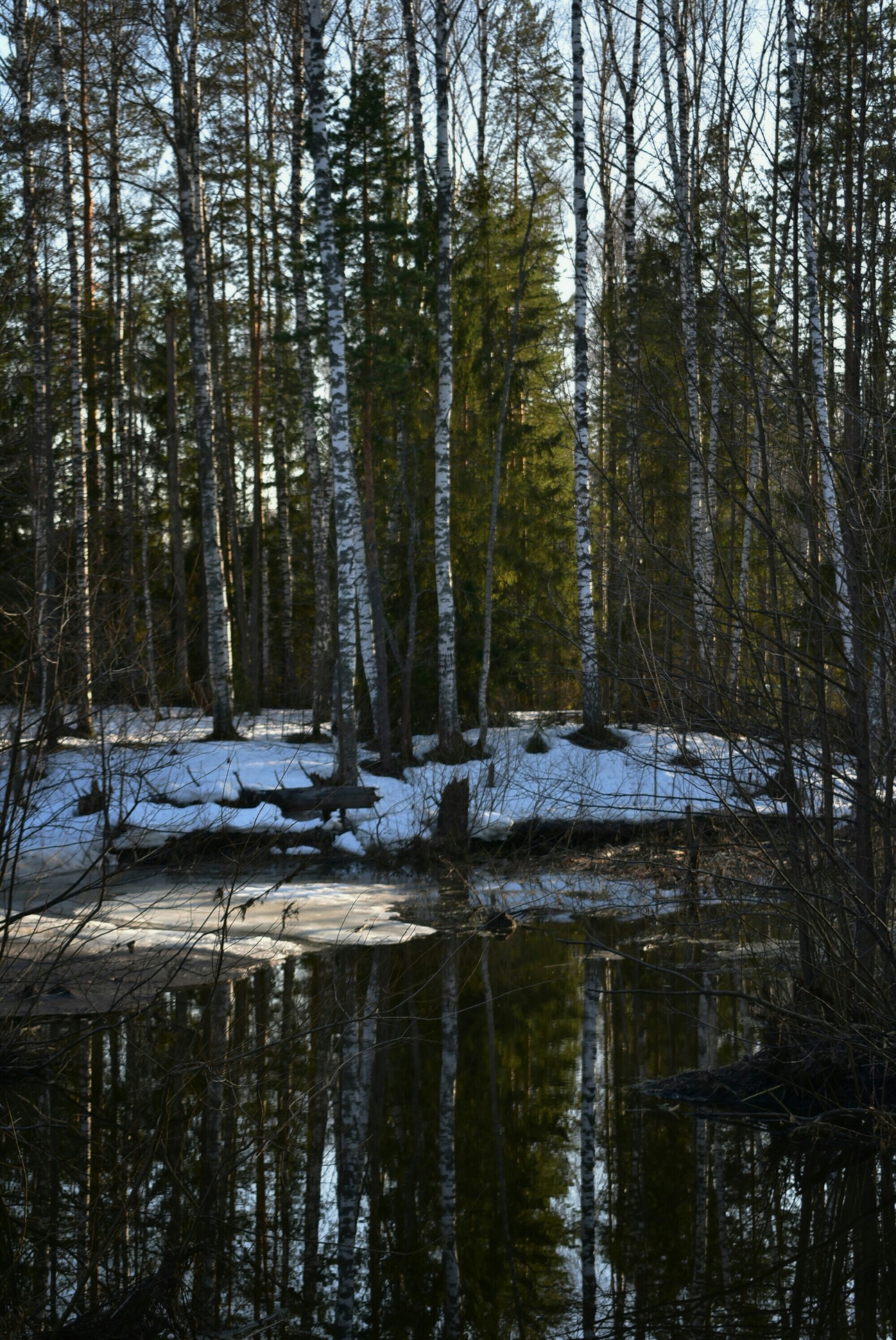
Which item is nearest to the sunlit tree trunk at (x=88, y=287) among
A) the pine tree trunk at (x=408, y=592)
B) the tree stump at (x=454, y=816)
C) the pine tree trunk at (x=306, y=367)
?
the pine tree trunk at (x=306, y=367)

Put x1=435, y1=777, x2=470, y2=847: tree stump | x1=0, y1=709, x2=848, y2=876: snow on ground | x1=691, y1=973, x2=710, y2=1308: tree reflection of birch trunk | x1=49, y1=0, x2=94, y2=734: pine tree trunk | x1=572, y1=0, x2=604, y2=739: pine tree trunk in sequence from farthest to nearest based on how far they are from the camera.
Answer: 1. x1=49, y1=0, x2=94, y2=734: pine tree trunk
2. x1=572, y1=0, x2=604, y2=739: pine tree trunk
3. x1=435, y1=777, x2=470, y2=847: tree stump
4. x1=0, y1=709, x2=848, y2=876: snow on ground
5. x1=691, y1=973, x2=710, y2=1308: tree reflection of birch trunk

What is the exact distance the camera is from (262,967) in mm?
8445

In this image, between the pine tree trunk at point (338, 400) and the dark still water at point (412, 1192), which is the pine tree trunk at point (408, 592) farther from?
the dark still water at point (412, 1192)

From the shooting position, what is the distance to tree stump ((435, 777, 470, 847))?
42.2 ft

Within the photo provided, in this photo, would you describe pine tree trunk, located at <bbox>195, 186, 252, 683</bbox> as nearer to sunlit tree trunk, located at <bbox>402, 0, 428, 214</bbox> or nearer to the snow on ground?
sunlit tree trunk, located at <bbox>402, 0, 428, 214</bbox>

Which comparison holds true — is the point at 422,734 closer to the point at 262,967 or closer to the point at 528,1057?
the point at 262,967

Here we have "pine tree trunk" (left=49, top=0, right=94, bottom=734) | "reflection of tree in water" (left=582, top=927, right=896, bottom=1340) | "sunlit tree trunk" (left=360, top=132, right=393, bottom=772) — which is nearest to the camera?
"reflection of tree in water" (left=582, top=927, right=896, bottom=1340)

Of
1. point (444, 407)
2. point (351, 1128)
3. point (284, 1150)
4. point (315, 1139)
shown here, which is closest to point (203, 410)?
point (444, 407)

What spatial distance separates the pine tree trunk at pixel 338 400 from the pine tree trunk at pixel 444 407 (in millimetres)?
1417

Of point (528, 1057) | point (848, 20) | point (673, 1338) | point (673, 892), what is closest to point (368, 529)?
point (673, 892)

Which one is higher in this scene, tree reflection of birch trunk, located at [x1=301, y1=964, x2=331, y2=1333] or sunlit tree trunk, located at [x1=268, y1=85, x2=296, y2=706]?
sunlit tree trunk, located at [x1=268, y1=85, x2=296, y2=706]

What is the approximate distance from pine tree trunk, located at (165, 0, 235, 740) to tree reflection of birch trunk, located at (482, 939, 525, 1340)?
8673 millimetres

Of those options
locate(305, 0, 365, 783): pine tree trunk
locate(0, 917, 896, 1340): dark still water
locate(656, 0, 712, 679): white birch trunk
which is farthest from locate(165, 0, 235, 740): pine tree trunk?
locate(656, 0, 712, 679): white birch trunk

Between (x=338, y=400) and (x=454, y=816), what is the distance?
4.89 m
